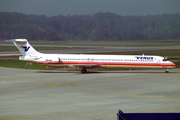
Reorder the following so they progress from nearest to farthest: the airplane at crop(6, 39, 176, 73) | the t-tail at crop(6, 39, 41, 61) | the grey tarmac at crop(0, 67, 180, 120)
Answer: the grey tarmac at crop(0, 67, 180, 120) < the airplane at crop(6, 39, 176, 73) < the t-tail at crop(6, 39, 41, 61)

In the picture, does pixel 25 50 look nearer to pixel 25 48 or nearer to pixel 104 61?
pixel 25 48

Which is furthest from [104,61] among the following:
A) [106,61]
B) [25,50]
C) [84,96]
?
[84,96]

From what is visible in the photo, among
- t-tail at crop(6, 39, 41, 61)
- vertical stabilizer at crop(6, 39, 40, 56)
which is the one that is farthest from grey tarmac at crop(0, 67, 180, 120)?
vertical stabilizer at crop(6, 39, 40, 56)

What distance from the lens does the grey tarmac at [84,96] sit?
910 inches

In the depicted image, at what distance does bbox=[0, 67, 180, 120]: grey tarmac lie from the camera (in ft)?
75.8

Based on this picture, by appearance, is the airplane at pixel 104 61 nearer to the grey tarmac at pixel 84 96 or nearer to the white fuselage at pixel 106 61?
the white fuselage at pixel 106 61

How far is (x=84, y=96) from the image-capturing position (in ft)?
99.0

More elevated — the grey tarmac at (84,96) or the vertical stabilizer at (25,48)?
the vertical stabilizer at (25,48)

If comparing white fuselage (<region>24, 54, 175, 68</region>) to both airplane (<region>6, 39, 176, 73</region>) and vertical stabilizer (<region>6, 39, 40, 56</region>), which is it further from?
vertical stabilizer (<region>6, 39, 40, 56</region>)

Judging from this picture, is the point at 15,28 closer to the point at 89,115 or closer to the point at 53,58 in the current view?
the point at 53,58

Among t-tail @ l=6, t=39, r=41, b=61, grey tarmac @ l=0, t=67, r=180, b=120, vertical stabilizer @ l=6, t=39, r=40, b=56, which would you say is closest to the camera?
grey tarmac @ l=0, t=67, r=180, b=120

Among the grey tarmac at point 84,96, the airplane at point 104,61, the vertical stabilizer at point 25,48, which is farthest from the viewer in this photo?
the vertical stabilizer at point 25,48

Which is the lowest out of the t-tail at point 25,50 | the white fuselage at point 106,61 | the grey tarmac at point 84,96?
the grey tarmac at point 84,96

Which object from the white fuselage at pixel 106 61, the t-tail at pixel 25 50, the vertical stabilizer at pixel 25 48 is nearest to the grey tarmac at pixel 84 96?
the white fuselage at pixel 106 61
